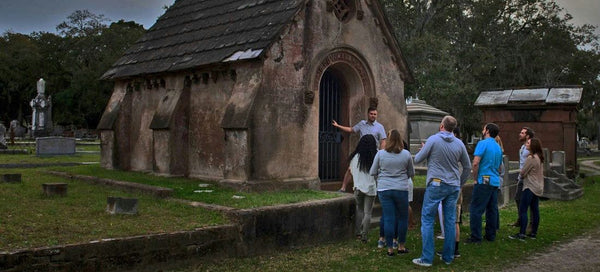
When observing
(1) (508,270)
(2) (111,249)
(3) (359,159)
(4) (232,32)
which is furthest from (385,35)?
(2) (111,249)

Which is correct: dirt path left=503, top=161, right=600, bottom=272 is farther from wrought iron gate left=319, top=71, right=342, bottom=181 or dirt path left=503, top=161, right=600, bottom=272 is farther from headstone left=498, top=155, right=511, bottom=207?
wrought iron gate left=319, top=71, right=342, bottom=181

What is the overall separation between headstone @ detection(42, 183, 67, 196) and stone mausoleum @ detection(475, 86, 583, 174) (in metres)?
17.9

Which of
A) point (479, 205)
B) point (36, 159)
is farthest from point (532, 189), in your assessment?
point (36, 159)

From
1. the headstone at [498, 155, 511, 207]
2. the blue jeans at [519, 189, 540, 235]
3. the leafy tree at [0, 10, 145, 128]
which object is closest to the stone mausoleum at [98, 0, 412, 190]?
the headstone at [498, 155, 511, 207]

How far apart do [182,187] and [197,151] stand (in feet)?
5.85

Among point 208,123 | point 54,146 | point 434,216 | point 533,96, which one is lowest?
point 434,216

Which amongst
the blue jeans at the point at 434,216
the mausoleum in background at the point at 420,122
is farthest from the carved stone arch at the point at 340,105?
the mausoleum in background at the point at 420,122

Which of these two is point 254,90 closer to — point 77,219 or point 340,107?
point 340,107

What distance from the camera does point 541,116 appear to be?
73.8ft

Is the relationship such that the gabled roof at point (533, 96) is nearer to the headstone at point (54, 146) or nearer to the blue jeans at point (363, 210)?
the blue jeans at point (363, 210)

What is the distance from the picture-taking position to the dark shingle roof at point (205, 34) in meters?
12.0

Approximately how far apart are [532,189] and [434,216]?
3.51m

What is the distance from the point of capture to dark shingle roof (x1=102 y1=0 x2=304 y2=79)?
1198cm

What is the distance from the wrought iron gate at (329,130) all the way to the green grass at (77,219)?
16.3ft
